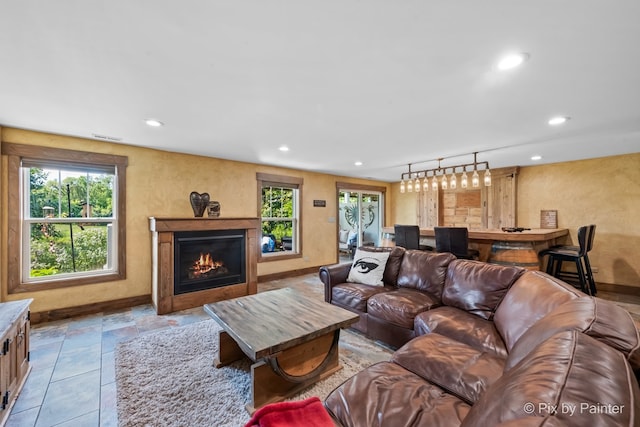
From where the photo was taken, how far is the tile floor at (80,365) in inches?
67.6

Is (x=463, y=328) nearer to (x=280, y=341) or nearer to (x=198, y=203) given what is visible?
(x=280, y=341)

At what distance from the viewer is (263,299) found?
8.46 feet

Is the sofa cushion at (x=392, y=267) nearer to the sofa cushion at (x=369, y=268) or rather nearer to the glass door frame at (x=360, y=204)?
the sofa cushion at (x=369, y=268)

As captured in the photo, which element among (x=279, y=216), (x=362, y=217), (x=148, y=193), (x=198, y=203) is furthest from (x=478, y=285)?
(x=362, y=217)

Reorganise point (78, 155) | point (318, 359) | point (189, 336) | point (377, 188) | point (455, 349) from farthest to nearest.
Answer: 1. point (377, 188)
2. point (78, 155)
3. point (189, 336)
4. point (318, 359)
5. point (455, 349)

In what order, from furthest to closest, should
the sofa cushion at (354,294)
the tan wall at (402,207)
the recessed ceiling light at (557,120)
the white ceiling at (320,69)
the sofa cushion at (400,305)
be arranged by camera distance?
the tan wall at (402,207) → the sofa cushion at (354,294) → the recessed ceiling light at (557,120) → the sofa cushion at (400,305) → the white ceiling at (320,69)

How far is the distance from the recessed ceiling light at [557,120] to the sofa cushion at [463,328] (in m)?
2.16

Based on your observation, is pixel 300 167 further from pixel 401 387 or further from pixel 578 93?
Result: pixel 401 387

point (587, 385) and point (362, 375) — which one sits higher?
point (587, 385)

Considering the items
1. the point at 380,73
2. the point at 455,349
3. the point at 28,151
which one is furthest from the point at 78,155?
the point at 455,349

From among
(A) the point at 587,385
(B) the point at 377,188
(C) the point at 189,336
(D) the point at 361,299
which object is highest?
(B) the point at 377,188

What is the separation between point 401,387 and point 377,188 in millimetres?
6261

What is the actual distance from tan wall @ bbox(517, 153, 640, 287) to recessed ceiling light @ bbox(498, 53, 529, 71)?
4.41m

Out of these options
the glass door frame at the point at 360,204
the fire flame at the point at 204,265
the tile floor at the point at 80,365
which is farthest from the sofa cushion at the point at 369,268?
the glass door frame at the point at 360,204
